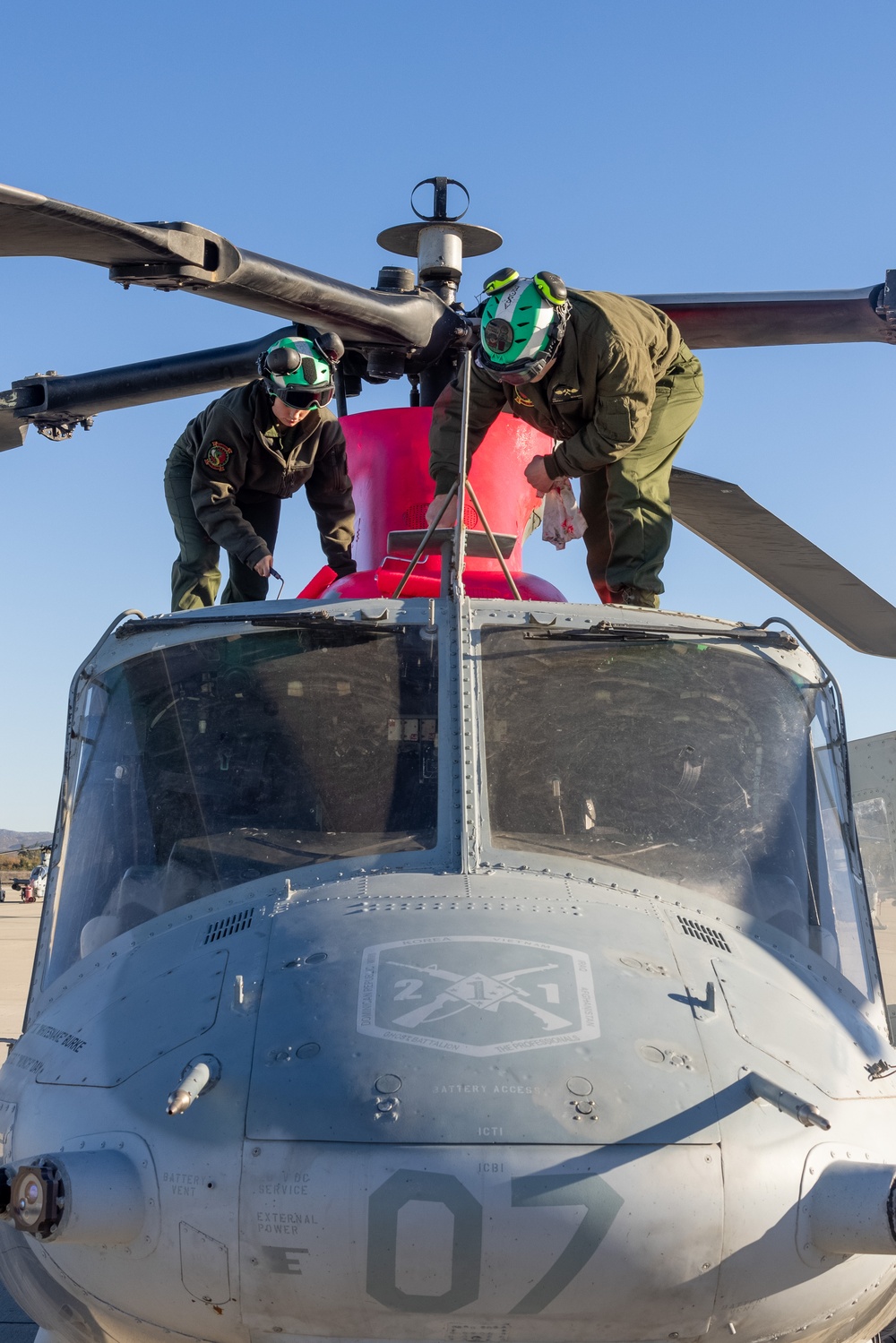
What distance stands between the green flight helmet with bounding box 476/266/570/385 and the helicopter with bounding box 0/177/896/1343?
3.16 ft

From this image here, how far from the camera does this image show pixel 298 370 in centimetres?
605

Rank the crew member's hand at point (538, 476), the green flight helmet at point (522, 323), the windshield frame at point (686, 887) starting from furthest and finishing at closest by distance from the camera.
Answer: the crew member's hand at point (538, 476) → the green flight helmet at point (522, 323) → the windshield frame at point (686, 887)

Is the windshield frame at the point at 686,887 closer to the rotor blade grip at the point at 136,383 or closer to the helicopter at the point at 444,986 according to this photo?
the helicopter at the point at 444,986

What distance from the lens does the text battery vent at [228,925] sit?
347cm

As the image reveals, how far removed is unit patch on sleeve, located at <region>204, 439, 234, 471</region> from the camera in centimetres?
633

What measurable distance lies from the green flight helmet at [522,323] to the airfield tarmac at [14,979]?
3861 millimetres

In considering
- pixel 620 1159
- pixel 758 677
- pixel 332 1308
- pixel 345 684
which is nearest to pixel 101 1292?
pixel 332 1308

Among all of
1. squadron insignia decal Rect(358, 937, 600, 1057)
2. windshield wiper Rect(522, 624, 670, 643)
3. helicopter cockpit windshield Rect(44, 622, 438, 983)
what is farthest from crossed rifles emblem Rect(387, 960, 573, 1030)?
windshield wiper Rect(522, 624, 670, 643)

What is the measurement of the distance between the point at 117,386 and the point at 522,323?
8.14 ft

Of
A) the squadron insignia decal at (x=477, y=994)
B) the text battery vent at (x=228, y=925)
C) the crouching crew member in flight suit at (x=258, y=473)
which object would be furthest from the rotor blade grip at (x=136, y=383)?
the squadron insignia decal at (x=477, y=994)

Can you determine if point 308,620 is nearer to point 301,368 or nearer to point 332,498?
point 301,368

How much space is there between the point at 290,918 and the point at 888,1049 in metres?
1.59

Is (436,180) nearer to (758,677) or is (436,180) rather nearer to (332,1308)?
(758,677)

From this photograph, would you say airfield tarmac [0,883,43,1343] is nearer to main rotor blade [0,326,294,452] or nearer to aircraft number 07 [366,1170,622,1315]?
main rotor blade [0,326,294,452]
